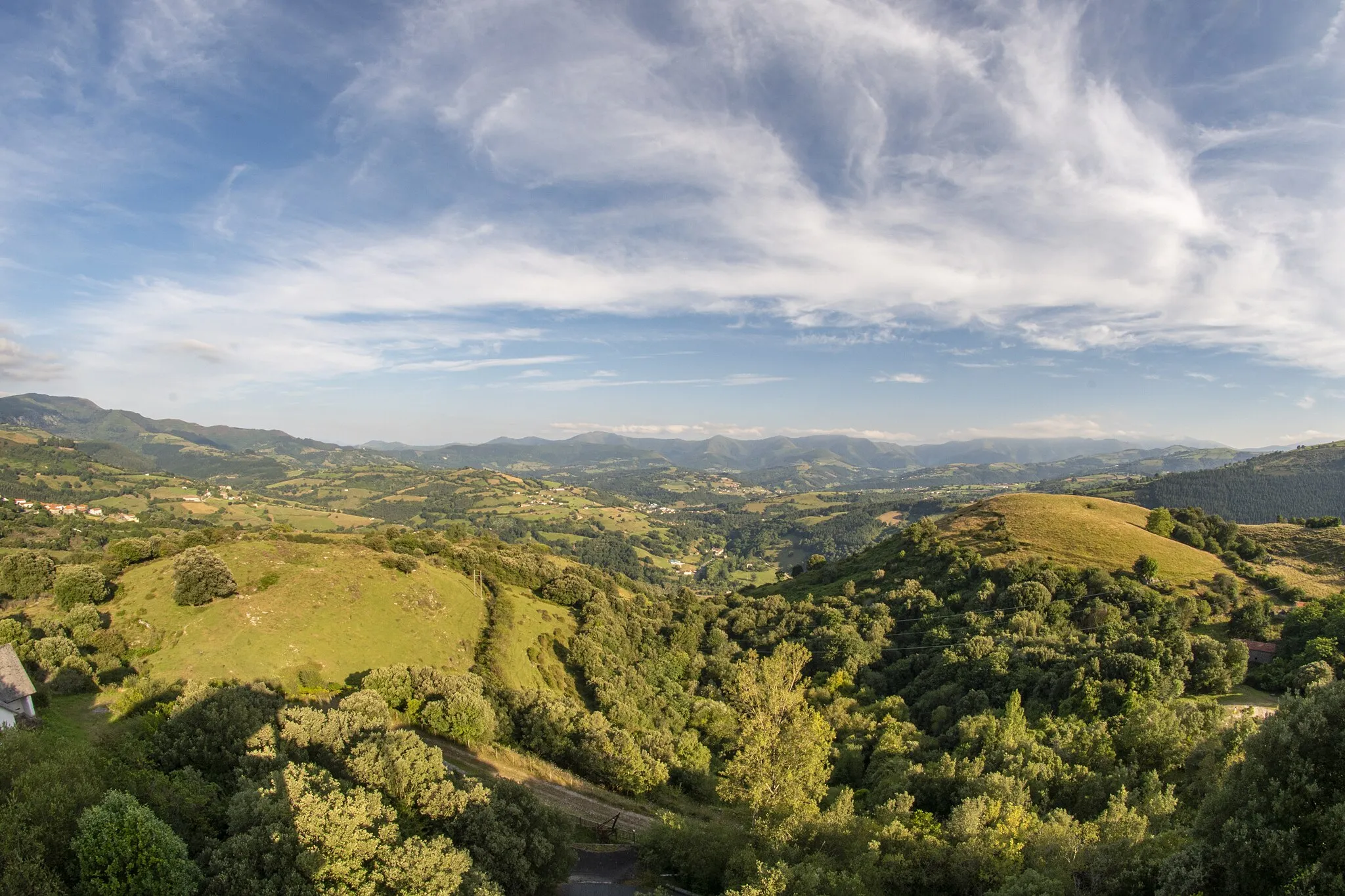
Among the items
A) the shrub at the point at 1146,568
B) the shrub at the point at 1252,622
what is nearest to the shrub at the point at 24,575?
the shrub at the point at 1252,622

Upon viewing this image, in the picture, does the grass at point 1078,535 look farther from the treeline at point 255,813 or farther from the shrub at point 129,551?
the shrub at point 129,551

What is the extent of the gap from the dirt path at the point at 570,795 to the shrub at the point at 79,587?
104ft

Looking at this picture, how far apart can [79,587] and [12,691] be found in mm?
23894

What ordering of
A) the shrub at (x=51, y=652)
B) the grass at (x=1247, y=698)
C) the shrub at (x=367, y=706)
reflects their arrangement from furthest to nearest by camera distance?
1. the grass at (x=1247, y=698)
2. the shrub at (x=51, y=652)
3. the shrub at (x=367, y=706)

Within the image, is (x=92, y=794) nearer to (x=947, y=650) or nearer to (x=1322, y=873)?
(x=1322, y=873)

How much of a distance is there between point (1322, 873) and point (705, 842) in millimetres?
19282

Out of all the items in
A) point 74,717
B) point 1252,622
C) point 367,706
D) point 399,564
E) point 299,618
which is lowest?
point 1252,622

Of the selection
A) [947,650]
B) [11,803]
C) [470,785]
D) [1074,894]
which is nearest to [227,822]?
[11,803]

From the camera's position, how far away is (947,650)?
57.2 m

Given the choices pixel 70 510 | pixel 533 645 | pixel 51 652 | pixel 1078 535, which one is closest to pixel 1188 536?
pixel 1078 535

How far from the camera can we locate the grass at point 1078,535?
66.1 metres

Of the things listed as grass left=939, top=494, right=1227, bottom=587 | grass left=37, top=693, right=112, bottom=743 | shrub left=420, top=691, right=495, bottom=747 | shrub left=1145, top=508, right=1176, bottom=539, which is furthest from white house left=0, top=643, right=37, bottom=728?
shrub left=1145, top=508, right=1176, bottom=539

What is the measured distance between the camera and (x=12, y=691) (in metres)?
25.1

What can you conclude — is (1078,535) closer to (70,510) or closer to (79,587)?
(79,587)
